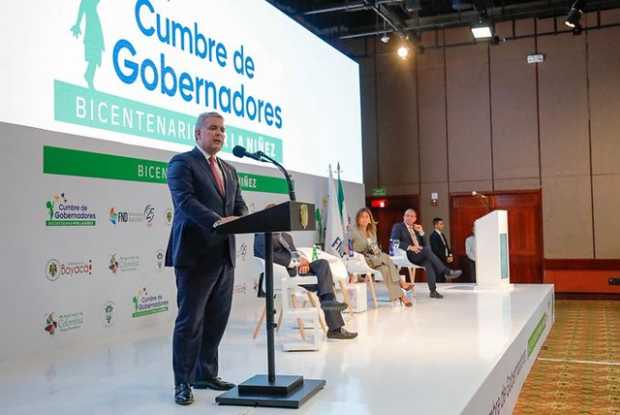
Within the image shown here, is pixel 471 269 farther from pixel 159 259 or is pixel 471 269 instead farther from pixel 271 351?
→ pixel 271 351

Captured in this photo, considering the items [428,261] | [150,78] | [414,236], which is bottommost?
[428,261]

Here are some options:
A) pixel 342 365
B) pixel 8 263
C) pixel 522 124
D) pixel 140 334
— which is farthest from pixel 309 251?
pixel 522 124

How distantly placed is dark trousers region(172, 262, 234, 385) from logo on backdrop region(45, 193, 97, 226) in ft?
6.79

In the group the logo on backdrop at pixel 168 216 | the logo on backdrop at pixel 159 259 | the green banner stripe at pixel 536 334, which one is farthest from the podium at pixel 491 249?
the logo on backdrop at pixel 159 259

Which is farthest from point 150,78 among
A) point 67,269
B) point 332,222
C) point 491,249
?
point 491,249

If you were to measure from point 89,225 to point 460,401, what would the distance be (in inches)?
131

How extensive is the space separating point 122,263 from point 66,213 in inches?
29.2

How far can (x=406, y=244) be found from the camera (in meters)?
7.10

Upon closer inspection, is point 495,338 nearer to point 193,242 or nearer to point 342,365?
point 342,365

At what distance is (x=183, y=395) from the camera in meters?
2.93

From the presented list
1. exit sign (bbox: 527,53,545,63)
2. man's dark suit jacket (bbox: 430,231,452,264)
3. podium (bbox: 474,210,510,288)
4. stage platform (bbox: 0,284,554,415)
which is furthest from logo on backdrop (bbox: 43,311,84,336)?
exit sign (bbox: 527,53,545,63)

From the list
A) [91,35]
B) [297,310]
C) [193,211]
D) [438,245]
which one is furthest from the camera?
[438,245]

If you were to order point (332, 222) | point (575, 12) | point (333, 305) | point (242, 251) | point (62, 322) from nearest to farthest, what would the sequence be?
point (333, 305), point (62, 322), point (242, 251), point (332, 222), point (575, 12)

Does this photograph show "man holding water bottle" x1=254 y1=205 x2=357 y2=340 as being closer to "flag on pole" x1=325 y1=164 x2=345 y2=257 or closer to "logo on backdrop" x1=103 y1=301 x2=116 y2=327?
"logo on backdrop" x1=103 y1=301 x2=116 y2=327
